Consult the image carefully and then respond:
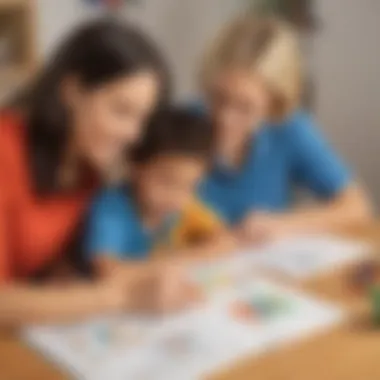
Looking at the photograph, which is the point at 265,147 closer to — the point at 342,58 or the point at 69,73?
the point at 69,73

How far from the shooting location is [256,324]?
1151 mm

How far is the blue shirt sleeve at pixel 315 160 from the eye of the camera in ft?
5.81

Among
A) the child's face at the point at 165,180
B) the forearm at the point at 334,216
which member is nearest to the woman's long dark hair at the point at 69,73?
the child's face at the point at 165,180

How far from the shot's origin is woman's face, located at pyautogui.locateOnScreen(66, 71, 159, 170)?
4.26 feet

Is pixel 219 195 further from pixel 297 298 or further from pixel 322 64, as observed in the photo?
pixel 322 64

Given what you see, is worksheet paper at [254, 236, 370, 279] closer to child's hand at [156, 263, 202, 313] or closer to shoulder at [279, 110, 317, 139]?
child's hand at [156, 263, 202, 313]

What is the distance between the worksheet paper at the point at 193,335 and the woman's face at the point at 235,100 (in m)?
0.45

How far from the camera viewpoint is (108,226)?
1.37 metres

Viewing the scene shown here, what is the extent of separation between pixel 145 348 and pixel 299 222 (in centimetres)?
58

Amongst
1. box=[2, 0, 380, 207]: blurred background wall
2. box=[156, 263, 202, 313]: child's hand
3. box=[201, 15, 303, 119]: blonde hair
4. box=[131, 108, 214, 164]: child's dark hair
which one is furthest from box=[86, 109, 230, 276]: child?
box=[2, 0, 380, 207]: blurred background wall

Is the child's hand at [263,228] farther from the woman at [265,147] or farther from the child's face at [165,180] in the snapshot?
the child's face at [165,180]

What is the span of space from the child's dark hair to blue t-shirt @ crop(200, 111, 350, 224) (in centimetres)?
32

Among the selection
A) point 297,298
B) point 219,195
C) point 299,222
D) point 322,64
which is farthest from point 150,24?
point 297,298

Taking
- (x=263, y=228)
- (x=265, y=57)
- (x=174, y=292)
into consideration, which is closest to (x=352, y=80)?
(x=265, y=57)
